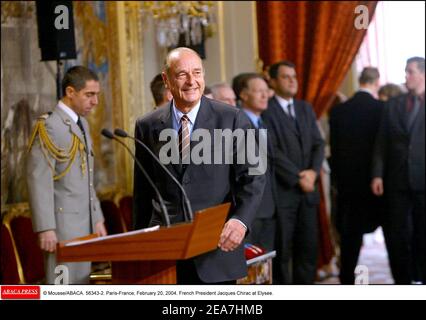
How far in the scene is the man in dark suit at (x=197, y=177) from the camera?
3.22 meters

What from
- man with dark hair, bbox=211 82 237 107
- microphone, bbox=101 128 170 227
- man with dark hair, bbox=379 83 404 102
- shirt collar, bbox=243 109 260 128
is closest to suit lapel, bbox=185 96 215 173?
microphone, bbox=101 128 170 227

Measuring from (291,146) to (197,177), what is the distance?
2.35m

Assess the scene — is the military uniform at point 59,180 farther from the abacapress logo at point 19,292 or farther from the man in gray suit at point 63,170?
the abacapress logo at point 19,292

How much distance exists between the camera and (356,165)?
6.13 meters

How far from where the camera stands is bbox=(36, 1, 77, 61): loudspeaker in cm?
419

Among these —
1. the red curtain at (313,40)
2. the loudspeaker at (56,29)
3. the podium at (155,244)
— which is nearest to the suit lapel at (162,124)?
the podium at (155,244)

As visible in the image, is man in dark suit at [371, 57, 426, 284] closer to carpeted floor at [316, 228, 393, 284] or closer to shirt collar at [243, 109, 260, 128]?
carpeted floor at [316, 228, 393, 284]

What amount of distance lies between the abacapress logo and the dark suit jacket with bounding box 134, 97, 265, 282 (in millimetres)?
515

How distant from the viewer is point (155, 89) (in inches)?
150

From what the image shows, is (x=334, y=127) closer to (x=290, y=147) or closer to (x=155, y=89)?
(x=290, y=147)

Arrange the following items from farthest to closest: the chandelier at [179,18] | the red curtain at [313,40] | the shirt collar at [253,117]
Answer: the red curtain at [313,40]
the chandelier at [179,18]
the shirt collar at [253,117]

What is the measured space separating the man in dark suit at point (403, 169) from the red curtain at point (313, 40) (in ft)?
2.31

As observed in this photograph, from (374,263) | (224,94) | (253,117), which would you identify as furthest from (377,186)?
(374,263)
